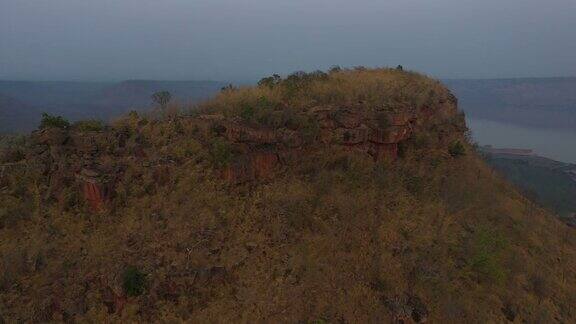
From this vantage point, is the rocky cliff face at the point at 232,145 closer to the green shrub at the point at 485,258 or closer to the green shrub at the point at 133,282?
the green shrub at the point at 133,282

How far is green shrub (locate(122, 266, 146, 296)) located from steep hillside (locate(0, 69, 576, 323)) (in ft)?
0.08

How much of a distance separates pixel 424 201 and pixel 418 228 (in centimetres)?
146

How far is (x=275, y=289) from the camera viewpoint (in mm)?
10219

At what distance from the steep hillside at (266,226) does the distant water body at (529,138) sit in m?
70.5

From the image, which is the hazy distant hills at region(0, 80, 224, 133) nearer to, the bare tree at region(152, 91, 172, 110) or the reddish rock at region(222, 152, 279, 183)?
the bare tree at region(152, 91, 172, 110)

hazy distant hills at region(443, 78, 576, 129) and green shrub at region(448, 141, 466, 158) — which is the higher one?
green shrub at region(448, 141, 466, 158)

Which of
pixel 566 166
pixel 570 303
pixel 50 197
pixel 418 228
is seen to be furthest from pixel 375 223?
pixel 566 166

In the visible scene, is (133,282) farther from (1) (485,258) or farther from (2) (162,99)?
(1) (485,258)

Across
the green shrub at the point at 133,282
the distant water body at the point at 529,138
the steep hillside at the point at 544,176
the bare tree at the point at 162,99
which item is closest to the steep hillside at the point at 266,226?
the green shrub at the point at 133,282

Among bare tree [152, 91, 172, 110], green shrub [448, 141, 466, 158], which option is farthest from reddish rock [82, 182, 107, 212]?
green shrub [448, 141, 466, 158]

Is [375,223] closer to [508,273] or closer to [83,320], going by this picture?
[508,273]

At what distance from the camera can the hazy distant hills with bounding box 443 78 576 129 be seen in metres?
130

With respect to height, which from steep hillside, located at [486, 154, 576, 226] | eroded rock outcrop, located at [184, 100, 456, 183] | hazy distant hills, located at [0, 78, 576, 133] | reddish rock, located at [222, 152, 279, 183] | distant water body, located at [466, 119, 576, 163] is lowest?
distant water body, located at [466, 119, 576, 163]

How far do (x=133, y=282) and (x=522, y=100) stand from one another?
171281mm
